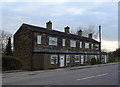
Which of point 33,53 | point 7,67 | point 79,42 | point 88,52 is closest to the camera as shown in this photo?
point 7,67

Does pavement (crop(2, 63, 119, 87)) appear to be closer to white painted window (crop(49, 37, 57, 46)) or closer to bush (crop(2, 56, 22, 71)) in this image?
bush (crop(2, 56, 22, 71))

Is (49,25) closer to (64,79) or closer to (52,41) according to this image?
(52,41)

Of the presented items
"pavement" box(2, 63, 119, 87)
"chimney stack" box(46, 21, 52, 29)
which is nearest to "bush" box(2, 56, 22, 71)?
"pavement" box(2, 63, 119, 87)

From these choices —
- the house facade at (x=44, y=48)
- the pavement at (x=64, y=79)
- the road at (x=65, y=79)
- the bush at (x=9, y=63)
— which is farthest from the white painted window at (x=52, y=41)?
the road at (x=65, y=79)

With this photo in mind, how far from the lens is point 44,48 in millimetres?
39938

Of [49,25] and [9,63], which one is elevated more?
[49,25]

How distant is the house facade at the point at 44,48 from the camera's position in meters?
37.8

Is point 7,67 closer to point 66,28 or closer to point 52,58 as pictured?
point 52,58

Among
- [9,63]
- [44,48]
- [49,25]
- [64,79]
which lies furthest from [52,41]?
[64,79]

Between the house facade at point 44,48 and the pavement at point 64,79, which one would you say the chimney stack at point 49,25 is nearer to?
the house facade at point 44,48

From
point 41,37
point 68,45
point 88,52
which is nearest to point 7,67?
point 41,37

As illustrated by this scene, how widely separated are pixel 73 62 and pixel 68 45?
3.57 meters

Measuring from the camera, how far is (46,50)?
132ft

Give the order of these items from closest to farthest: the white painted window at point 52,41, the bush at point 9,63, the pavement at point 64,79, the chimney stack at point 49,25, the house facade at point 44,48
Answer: the pavement at point 64,79
the bush at point 9,63
the house facade at point 44,48
the white painted window at point 52,41
the chimney stack at point 49,25
